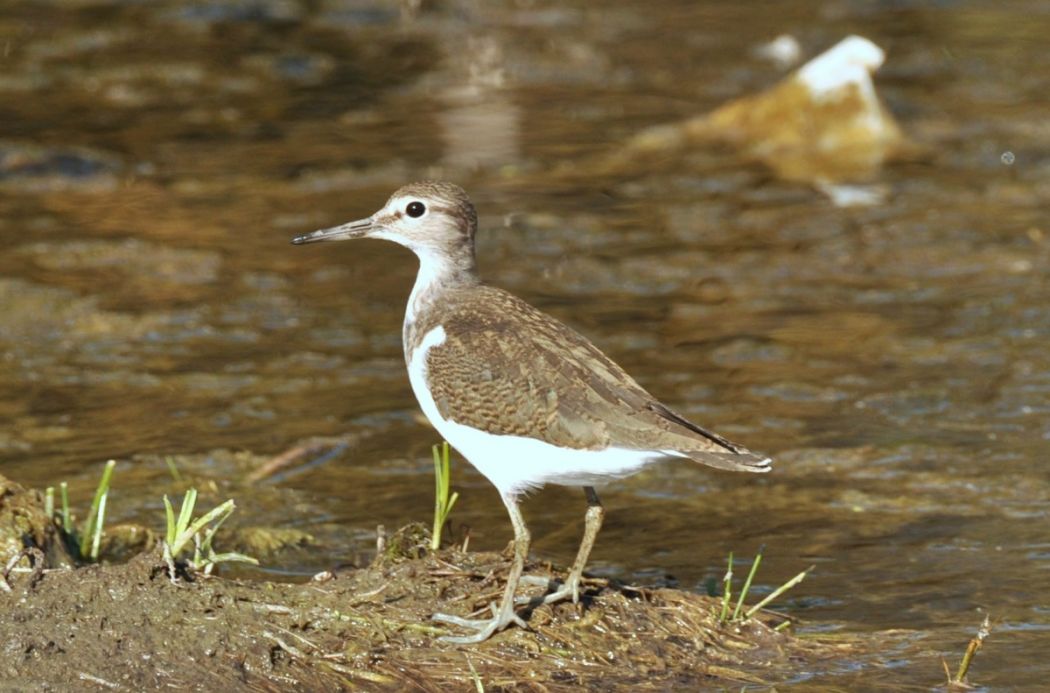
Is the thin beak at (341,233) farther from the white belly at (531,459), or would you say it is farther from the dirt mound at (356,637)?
the dirt mound at (356,637)

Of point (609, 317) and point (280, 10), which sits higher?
point (280, 10)

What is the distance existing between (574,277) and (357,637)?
208 inches

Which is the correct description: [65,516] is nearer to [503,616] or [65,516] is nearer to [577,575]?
[503,616]

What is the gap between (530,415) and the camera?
5.82 m

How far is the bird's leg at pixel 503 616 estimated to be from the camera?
5.75 m

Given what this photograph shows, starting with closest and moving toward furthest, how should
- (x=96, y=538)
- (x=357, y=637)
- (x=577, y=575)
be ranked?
1. (x=357, y=637)
2. (x=577, y=575)
3. (x=96, y=538)

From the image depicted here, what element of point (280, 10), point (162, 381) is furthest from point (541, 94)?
→ point (162, 381)

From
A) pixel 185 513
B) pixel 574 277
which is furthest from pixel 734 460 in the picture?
pixel 574 277

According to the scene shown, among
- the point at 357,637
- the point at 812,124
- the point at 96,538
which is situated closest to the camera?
the point at 357,637

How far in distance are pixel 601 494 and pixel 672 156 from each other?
5.25 meters

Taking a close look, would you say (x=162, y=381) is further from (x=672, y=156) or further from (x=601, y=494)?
(x=672, y=156)

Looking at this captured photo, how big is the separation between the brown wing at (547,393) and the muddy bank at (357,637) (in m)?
0.62

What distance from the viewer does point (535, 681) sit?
567cm

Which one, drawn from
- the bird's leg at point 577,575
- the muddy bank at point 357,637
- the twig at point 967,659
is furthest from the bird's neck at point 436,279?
the twig at point 967,659
